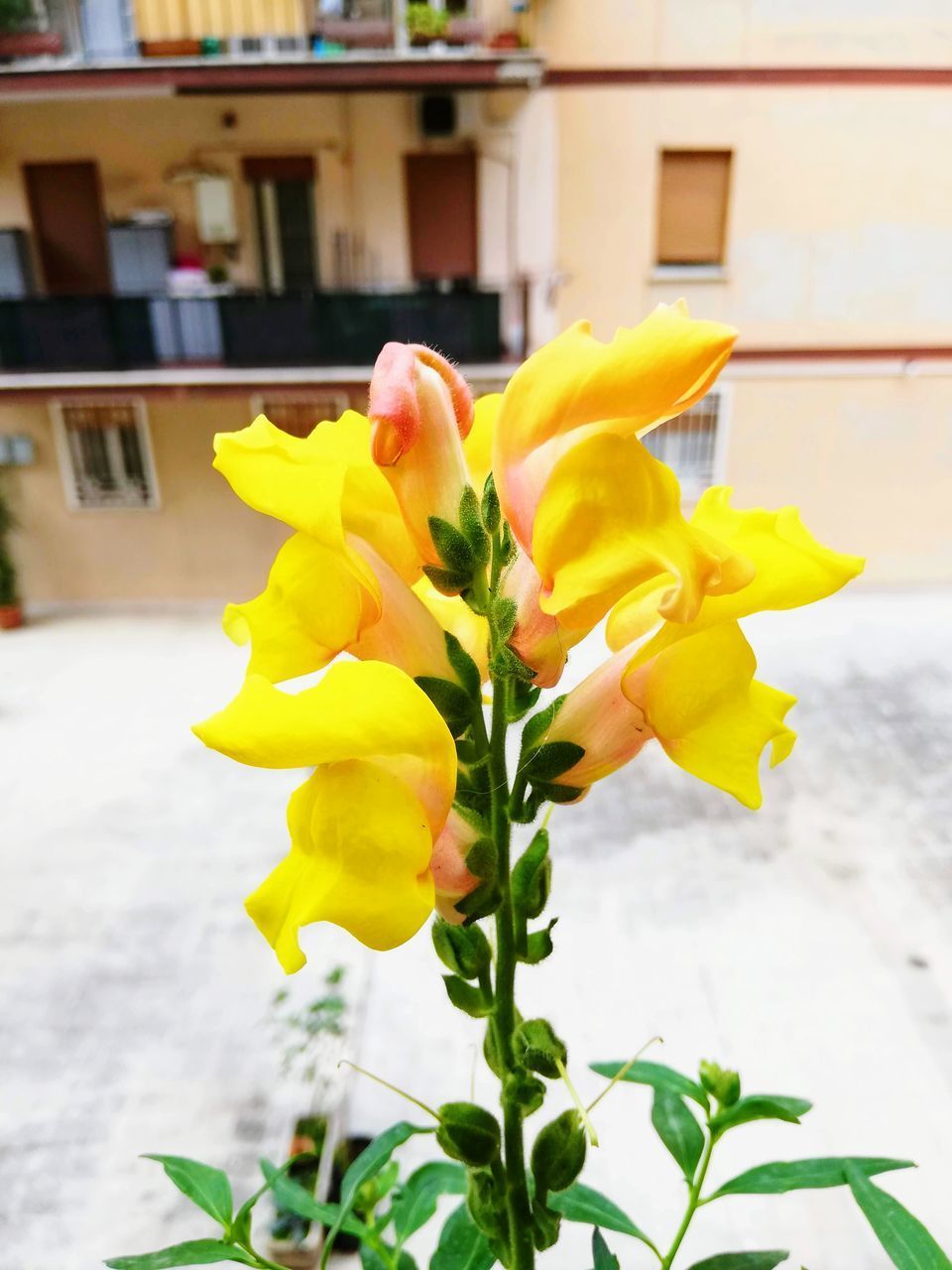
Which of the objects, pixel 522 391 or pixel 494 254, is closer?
pixel 522 391

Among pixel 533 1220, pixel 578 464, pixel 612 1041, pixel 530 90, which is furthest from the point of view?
pixel 530 90

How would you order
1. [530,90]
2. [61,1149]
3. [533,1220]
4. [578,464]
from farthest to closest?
[530,90] → [61,1149] → [533,1220] → [578,464]

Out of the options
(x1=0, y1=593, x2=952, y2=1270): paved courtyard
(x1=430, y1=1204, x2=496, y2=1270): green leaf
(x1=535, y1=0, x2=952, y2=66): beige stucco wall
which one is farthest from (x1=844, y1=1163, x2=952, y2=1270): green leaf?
(x1=535, y1=0, x2=952, y2=66): beige stucco wall

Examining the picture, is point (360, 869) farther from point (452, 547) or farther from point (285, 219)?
point (285, 219)

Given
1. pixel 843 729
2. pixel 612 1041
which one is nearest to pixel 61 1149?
pixel 612 1041

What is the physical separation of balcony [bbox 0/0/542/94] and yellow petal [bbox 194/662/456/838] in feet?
18.7

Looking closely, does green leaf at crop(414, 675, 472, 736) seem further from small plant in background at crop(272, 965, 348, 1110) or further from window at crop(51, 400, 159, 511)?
window at crop(51, 400, 159, 511)

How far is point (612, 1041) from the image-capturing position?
2994mm

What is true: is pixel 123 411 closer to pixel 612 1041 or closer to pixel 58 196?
pixel 58 196

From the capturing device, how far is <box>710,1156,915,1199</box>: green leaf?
871 mm

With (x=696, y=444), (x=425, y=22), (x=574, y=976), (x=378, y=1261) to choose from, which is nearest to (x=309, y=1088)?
(x=574, y=976)

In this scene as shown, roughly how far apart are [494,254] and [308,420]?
1592 mm

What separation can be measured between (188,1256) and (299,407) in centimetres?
607

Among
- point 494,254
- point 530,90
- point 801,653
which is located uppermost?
point 530,90
